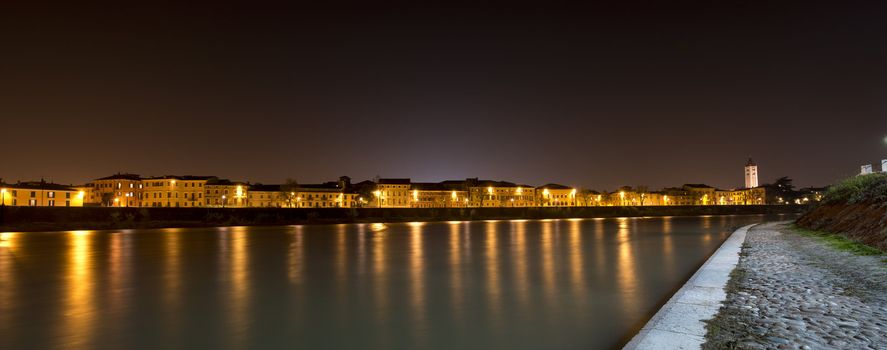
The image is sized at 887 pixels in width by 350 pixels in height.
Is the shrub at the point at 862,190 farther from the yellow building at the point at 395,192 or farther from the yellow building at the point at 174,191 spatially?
the yellow building at the point at 174,191

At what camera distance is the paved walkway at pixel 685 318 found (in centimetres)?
531

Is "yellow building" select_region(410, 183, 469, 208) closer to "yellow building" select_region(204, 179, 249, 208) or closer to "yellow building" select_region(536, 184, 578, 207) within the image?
"yellow building" select_region(536, 184, 578, 207)

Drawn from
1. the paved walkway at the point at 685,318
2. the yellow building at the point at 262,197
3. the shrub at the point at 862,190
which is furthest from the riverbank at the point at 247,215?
the yellow building at the point at 262,197

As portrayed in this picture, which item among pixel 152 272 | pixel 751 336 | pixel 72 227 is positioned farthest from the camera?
pixel 72 227

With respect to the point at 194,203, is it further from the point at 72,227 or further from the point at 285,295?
the point at 285,295

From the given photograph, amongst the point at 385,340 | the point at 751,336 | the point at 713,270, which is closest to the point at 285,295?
the point at 385,340

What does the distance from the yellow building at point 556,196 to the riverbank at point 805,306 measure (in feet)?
448

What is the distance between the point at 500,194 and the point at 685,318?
137906 mm

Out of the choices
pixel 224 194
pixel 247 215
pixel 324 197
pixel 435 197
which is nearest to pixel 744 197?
pixel 435 197

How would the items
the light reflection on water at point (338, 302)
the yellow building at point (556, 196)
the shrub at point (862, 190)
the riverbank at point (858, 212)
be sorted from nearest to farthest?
the light reflection on water at point (338, 302) → the riverbank at point (858, 212) → the shrub at point (862, 190) → the yellow building at point (556, 196)

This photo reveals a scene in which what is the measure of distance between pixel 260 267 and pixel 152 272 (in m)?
3.12

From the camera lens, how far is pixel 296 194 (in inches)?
4801

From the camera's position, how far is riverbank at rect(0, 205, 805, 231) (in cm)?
5206

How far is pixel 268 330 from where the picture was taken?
7.68 metres
